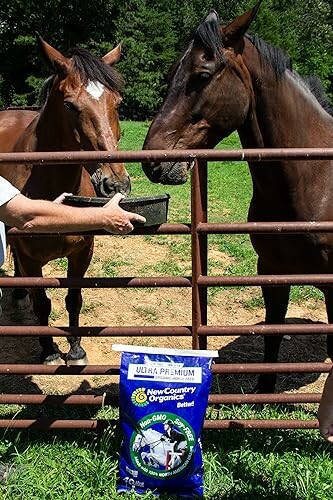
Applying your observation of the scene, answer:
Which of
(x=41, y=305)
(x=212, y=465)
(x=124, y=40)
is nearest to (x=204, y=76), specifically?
(x=212, y=465)

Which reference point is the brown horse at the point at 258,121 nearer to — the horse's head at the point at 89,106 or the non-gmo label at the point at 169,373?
the horse's head at the point at 89,106

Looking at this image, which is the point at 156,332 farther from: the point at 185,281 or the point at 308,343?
the point at 308,343

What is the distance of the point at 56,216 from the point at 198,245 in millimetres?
753

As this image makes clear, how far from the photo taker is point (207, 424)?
2754mm

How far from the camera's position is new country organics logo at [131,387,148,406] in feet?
8.02

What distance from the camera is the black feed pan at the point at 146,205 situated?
245cm

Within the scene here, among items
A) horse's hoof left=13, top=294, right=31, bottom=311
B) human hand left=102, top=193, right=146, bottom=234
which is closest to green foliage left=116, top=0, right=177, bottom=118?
horse's hoof left=13, top=294, right=31, bottom=311

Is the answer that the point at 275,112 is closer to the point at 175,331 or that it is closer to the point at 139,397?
the point at 175,331

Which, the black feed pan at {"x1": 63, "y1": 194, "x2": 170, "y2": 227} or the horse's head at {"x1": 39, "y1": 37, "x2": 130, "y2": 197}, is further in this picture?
the horse's head at {"x1": 39, "y1": 37, "x2": 130, "y2": 197}

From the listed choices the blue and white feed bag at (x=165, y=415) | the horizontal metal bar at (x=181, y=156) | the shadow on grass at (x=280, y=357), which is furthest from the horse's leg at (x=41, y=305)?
the blue and white feed bag at (x=165, y=415)

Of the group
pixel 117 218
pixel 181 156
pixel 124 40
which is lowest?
pixel 124 40

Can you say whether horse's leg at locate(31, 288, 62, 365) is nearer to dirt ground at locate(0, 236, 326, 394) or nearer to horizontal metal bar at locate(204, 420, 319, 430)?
dirt ground at locate(0, 236, 326, 394)

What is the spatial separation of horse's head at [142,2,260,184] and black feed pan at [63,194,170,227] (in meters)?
0.33

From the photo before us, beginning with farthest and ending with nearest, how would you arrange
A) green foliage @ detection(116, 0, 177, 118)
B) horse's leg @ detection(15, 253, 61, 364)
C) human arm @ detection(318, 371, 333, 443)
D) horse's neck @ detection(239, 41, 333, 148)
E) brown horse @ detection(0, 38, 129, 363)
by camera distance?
1. green foliage @ detection(116, 0, 177, 118)
2. horse's leg @ detection(15, 253, 61, 364)
3. brown horse @ detection(0, 38, 129, 363)
4. horse's neck @ detection(239, 41, 333, 148)
5. human arm @ detection(318, 371, 333, 443)
